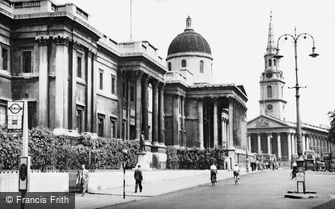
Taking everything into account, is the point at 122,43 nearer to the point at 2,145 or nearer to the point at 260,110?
the point at 2,145

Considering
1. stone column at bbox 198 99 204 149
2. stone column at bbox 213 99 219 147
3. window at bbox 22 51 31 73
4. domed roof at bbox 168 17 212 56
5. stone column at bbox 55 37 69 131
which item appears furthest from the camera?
domed roof at bbox 168 17 212 56

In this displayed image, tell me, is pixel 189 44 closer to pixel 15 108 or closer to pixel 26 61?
pixel 26 61

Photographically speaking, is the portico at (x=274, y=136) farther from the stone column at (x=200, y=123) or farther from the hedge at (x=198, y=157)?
the hedge at (x=198, y=157)

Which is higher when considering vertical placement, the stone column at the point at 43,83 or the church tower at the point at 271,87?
the church tower at the point at 271,87

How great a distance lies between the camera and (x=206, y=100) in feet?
291

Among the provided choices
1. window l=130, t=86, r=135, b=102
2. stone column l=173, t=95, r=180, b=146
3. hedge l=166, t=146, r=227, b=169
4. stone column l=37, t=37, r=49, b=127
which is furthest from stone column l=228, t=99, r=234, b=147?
stone column l=37, t=37, r=49, b=127

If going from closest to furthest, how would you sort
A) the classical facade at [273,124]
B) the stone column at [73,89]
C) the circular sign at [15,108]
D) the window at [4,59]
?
the circular sign at [15,108] < the window at [4,59] < the stone column at [73,89] < the classical facade at [273,124]

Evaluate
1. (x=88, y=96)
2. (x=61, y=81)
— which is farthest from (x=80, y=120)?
(x=61, y=81)

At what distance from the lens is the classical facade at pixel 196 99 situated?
8138cm

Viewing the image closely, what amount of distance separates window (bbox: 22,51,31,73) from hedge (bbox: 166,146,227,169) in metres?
32.4

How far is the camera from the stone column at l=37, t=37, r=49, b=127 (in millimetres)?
45094

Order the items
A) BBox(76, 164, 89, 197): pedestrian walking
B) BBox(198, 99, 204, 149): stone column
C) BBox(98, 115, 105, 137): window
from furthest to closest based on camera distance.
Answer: BBox(198, 99, 204, 149): stone column < BBox(98, 115, 105, 137): window < BBox(76, 164, 89, 197): pedestrian walking

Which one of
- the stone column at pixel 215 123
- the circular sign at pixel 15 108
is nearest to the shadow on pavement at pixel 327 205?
the circular sign at pixel 15 108

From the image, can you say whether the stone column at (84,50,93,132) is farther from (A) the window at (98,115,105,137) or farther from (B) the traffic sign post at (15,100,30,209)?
(B) the traffic sign post at (15,100,30,209)
